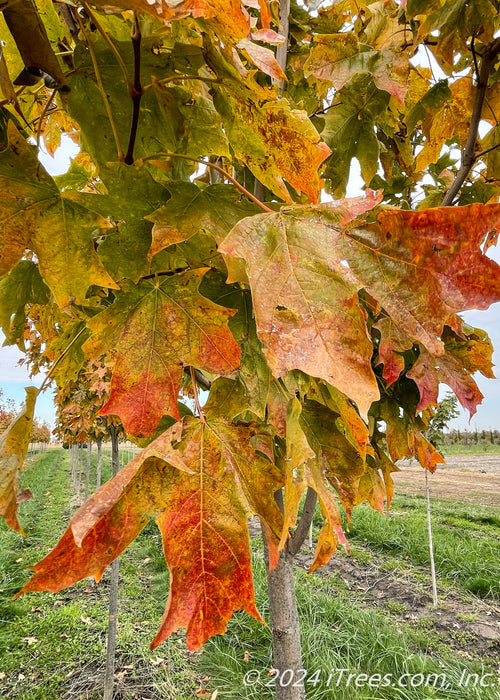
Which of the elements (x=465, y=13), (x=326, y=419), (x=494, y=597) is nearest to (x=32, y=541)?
(x=494, y=597)

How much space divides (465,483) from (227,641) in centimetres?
1814

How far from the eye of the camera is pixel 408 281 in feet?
1.81

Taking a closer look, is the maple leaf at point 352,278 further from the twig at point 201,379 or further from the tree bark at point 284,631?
the tree bark at point 284,631

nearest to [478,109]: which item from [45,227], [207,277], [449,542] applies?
[207,277]

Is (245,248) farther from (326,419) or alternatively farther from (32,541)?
(32,541)

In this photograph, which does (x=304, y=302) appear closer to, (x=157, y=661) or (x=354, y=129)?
(x=354, y=129)

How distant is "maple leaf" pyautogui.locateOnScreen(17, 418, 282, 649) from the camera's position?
55 cm

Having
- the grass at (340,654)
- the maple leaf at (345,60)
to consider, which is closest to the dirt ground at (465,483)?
the grass at (340,654)

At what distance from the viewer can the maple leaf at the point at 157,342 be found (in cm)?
68

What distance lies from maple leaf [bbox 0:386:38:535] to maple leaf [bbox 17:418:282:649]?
0.47ft

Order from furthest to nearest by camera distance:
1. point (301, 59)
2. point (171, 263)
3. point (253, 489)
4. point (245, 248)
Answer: point (301, 59)
point (171, 263)
point (253, 489)
point (245, 248)

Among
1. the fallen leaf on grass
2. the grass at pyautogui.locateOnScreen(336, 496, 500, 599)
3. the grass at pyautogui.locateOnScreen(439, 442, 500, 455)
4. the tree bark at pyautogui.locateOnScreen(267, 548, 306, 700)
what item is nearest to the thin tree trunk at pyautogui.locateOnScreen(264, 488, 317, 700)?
the tree bark at pyautogui.locateOnScreen(267, 548, 306, 700)

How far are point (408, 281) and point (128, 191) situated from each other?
0.45m

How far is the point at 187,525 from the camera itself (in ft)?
1.98
